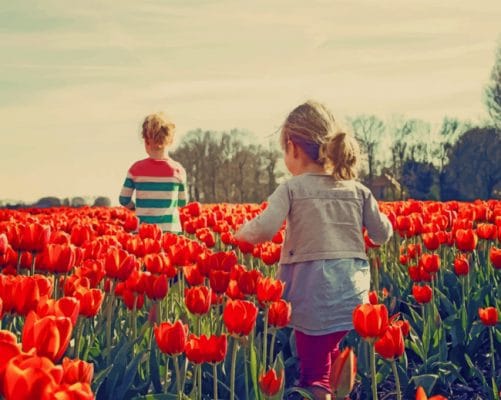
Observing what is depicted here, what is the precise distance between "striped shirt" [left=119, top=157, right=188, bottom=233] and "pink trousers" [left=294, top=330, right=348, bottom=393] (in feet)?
11.6

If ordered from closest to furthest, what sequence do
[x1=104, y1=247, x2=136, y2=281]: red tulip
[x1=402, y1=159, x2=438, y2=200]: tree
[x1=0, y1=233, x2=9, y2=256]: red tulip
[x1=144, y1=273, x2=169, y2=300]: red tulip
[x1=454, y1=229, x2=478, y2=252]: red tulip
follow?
[x1=144, y1=273, x2=169, y2=300]: red tulip, [x1=104, y1=247, x2=136, y2=281]: red tulip, [x1=0, y1=233, x2=9, y2=256]: red tulip, [x1=454, y1=229, x2=478, y2=252]: red tulip, [x1=402, y1=159, x2=438, y2=200]: tree

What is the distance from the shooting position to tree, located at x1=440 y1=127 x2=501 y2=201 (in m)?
40.1

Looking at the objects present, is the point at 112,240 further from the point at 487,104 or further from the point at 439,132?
the point at 439,132

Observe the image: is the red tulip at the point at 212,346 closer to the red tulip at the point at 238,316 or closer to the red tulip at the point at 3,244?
the red tulip at the point at 238,316

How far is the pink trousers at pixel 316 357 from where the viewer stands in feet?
15.2

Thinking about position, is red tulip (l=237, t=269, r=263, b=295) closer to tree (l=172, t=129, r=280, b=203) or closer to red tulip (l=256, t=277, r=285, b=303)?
red tulip (l=256, t=277, r=285, b=303)

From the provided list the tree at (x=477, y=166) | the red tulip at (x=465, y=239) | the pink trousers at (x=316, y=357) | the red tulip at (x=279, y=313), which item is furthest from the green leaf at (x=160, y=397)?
the tree at (x=477, y=166)

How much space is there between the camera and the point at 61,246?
12.9 feet

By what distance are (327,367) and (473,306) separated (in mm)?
1788

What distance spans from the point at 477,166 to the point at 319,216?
124 ft

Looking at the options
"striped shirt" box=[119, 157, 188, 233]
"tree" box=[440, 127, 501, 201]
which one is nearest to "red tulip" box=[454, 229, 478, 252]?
"striped shirt" box=[119, 157, 188, 233]

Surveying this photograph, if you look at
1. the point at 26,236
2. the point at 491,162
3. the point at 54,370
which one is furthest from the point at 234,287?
the point at 491,162

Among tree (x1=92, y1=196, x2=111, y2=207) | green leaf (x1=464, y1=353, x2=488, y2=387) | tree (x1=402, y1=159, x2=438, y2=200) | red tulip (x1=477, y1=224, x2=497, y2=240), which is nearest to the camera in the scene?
green leaf (x1=464, y1=353, x2=488, y2=387)

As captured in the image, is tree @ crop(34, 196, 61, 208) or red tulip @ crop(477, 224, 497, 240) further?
tree @ crop(34, 196, 61, 208)
